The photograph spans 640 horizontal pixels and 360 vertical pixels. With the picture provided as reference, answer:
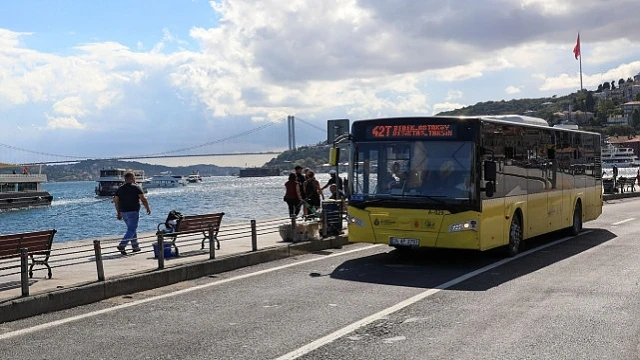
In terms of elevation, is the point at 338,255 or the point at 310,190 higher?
the point at 310,190

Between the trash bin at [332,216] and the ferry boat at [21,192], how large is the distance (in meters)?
82.8

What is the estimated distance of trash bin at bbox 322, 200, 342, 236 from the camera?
17.7 meters

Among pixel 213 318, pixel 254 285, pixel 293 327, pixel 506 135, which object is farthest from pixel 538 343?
pixel 506 135

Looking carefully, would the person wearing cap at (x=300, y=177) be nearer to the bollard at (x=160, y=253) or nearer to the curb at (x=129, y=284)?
the curb at (x=129, y=284)

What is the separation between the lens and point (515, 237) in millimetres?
15141

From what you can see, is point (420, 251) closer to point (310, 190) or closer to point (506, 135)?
point (506, 135)

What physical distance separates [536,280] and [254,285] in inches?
169

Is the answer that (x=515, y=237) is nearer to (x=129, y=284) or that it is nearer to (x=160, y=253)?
(x=160, y=253)

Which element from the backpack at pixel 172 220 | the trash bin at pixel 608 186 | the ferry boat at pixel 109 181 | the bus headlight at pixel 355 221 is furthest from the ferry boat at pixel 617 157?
the backpack at pixel 172 220

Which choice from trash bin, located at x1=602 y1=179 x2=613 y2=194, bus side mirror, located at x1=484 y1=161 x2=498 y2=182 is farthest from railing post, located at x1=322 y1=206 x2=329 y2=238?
trash bin, located at x1=602 y1=179 x2=613 y2=194

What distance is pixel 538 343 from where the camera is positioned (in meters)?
7.45

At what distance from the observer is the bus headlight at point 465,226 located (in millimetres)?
13227

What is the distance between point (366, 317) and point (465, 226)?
486cm

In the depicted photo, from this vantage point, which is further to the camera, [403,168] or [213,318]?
[403,168]
